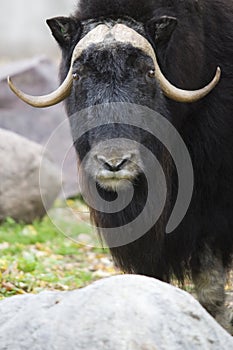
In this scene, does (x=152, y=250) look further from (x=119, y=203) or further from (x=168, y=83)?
(x=168, y=83)

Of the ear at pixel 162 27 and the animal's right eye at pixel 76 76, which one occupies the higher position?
the ear at pixel 162 27

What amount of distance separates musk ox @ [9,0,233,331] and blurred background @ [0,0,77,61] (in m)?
16.8

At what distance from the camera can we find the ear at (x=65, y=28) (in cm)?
475

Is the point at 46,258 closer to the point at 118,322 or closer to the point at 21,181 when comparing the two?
the point at 21,181

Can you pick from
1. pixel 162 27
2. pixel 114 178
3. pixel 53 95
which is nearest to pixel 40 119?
pixel 53 95

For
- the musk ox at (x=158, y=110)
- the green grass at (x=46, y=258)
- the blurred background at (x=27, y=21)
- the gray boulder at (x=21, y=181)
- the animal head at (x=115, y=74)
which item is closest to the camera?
the animal head at (x=115, y=74)

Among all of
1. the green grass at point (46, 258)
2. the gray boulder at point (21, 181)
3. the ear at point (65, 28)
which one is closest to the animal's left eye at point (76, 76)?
the ear at point (65, 28)

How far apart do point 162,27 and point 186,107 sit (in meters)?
0.51

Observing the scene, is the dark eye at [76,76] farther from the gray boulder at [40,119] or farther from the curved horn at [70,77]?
the gray boulder at [40,119]

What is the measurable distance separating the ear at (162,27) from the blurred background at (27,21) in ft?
55.8

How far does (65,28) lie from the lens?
→ 477cm

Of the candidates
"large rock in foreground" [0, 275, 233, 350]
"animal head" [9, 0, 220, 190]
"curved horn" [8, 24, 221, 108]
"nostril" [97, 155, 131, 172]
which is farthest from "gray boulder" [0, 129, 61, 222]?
"large rock in foreground" [0, 275, 233, 350]

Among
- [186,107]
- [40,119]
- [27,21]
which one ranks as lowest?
[27,21]

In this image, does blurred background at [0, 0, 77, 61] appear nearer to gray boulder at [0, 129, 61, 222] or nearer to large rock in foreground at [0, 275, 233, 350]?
gray boulder at [0, 129, 61, 222]
